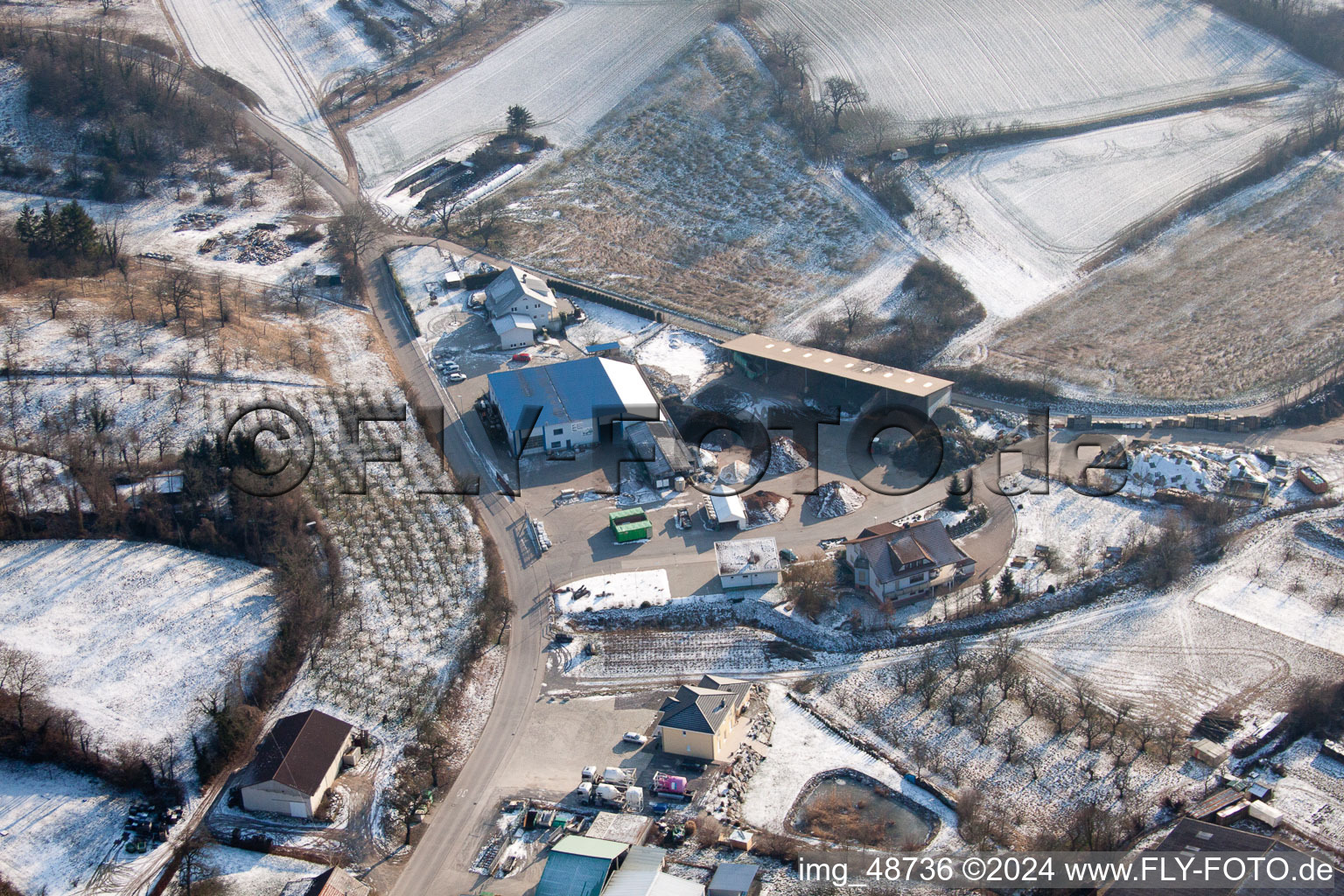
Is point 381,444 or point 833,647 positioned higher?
point 381,444

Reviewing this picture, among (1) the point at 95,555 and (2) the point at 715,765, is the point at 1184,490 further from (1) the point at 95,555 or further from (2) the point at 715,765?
(1) the point at 95,555

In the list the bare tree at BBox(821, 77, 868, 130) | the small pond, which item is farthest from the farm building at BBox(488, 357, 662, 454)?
the bare tree at BBox(821, 77, 868, 130)

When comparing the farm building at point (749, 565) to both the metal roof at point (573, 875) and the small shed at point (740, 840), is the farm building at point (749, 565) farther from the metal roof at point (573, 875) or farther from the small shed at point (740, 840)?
the metal roof at point (573, 875)

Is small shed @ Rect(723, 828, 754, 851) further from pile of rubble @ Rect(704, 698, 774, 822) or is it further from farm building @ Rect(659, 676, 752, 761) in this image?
farm building @ Rect(659, 676, 752, 761)

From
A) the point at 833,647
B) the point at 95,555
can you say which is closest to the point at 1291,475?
the point at 833,647

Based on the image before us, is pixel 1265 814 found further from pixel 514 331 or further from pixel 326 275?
pixel 326 275

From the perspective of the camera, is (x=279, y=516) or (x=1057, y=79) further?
(x=1057, y=79)

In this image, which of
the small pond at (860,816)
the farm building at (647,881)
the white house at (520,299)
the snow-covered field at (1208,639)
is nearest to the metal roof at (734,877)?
the farm building at (647,881)
